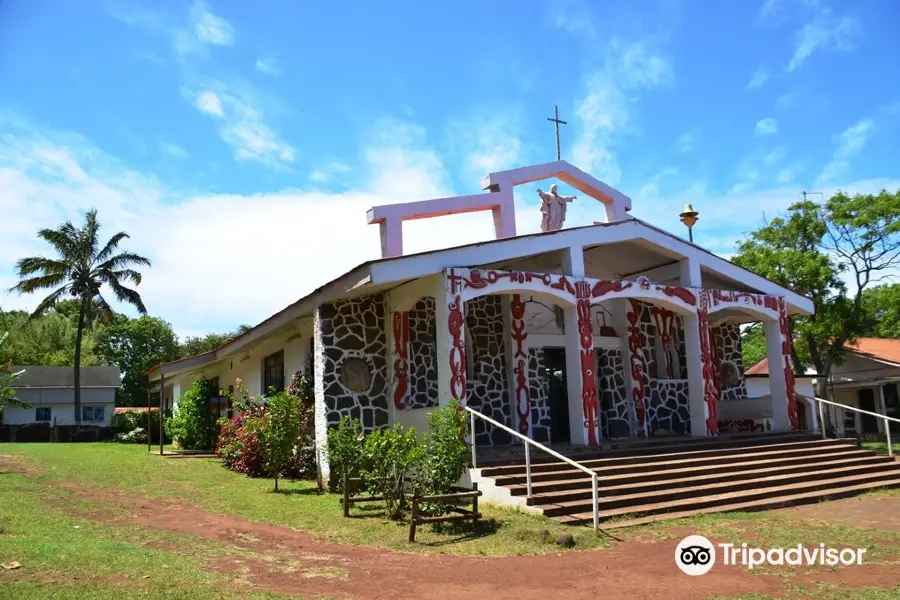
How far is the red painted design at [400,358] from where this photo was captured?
12.4 meters

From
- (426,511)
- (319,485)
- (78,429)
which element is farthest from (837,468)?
(78,429)

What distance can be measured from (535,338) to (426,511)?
6.78 m

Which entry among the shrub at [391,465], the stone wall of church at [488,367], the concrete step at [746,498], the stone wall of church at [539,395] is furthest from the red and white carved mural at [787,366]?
the shrub at [391,465]

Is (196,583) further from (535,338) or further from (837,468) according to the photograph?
(837,468)


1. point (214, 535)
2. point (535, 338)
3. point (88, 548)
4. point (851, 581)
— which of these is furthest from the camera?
point (535, 338)

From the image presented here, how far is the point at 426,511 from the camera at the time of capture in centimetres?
865

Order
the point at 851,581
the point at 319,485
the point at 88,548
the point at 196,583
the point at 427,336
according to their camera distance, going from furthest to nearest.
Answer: the point at 427,336
the point at 319,485
the point at 88,548
the point at 851,581
the point at 196,583

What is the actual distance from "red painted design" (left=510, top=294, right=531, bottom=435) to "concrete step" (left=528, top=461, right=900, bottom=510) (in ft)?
13.2

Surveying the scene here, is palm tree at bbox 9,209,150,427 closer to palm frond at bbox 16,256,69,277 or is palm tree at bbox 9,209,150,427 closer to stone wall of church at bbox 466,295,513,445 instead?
palm frond at bbox 16,256,69,277

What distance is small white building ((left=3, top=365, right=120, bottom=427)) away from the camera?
31.9m

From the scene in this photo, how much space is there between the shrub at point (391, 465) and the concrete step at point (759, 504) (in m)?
2.05

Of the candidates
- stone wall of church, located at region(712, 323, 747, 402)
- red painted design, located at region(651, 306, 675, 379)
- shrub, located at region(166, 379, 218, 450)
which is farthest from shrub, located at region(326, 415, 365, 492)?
shrub, located at region(166, 379, 218, 450)

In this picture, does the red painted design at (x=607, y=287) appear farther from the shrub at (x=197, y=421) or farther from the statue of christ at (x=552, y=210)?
the shrub at (x=197, y=421)

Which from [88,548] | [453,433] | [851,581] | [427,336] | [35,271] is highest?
[35,271]
